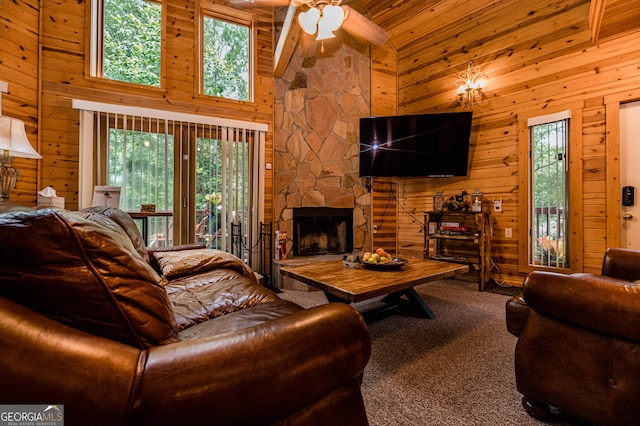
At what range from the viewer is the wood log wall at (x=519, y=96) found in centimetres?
307

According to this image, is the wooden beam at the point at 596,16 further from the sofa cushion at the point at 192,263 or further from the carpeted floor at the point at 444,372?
the sofa cushion at the point at 192,263

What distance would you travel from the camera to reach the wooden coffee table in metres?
1.81

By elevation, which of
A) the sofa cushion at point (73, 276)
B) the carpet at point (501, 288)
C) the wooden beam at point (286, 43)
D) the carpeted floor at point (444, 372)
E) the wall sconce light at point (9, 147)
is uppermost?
the wooden beam at point (286, 43)

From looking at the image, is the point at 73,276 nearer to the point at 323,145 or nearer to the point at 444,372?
the point at 444,372

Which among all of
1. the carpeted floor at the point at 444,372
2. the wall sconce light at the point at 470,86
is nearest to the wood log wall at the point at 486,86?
the wall sconce light at the point at 470,86

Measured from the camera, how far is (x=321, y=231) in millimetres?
4676

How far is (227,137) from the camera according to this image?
13.3ft

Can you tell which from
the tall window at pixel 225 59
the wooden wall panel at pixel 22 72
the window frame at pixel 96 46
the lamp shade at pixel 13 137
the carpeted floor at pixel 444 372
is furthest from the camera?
the tall window at pixel 225 59

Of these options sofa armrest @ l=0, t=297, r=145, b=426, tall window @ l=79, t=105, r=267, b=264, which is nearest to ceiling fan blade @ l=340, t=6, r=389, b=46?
tall window @ l=79, t=105, r=267, b=264

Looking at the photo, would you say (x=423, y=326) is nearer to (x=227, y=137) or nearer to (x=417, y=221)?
(x=417, y=221)

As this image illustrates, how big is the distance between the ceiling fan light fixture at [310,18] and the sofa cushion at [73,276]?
3.07 meters

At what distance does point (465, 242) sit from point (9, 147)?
5.02 m

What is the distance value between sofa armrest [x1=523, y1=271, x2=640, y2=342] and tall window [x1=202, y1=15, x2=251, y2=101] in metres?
4.20

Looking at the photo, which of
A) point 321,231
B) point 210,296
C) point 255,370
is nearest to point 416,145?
point 321,231
